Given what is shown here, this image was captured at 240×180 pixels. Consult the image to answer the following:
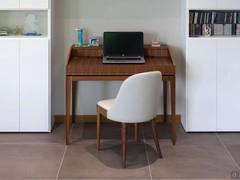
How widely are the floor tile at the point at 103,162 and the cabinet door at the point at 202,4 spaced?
1.54 m

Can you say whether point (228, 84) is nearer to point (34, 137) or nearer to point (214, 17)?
point (214, 17)

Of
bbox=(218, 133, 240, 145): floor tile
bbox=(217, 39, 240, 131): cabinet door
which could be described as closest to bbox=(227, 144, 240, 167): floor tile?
bbox=(218, 133, 240, 145): floor tile

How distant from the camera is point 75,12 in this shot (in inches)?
199

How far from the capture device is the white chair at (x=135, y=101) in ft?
12.3

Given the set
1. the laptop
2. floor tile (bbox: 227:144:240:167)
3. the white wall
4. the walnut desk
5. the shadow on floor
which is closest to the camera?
the shadow on floor

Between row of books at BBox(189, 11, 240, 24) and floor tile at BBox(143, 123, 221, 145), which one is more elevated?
row of books at BBox(189, 11, 240, 24)

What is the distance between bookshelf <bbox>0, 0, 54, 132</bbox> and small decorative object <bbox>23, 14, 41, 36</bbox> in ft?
0.15

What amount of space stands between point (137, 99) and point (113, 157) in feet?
2.10

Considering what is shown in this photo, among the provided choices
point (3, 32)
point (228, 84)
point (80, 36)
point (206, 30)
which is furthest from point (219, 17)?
point (3, 32)

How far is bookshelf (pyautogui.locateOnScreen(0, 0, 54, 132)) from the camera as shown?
15.1ft

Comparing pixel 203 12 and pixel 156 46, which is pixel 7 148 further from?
pixel 203 12

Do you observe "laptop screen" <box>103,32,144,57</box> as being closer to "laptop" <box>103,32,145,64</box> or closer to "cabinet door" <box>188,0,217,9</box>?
"laptop" <box>103,32,145,64</box>

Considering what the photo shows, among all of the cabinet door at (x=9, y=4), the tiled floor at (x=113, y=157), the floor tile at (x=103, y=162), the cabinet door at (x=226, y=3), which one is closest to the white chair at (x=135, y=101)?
the floor tile at (x=103, y=162)

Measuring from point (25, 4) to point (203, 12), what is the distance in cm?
190
